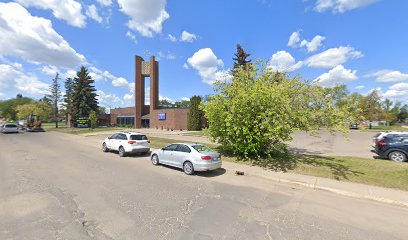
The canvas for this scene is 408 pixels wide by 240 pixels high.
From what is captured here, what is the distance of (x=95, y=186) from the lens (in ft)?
22.3

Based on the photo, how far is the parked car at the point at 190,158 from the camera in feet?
28.4

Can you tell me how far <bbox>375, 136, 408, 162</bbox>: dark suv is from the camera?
10992 millimetres

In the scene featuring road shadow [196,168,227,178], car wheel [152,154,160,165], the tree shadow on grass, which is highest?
car wheel [152,154,160,165]

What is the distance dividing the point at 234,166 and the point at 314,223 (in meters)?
5.71

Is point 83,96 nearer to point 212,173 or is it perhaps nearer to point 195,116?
point 195,116

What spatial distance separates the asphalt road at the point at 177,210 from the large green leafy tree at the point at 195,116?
88.6ft

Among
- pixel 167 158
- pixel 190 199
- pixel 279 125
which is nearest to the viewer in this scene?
Result: pixel 190 199

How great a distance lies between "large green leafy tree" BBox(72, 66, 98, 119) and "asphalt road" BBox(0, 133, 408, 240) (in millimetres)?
41298

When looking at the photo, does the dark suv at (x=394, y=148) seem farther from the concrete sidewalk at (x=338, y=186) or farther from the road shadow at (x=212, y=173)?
the road shadow at (x=212, y=173)

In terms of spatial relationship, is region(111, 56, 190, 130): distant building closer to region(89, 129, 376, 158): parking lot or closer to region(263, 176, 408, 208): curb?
region(89, 129, 376, 158): parking lot

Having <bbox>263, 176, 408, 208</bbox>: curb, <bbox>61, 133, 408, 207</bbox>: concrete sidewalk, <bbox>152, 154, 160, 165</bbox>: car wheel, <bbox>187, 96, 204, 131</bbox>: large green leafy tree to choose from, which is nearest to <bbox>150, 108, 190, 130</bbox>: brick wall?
<bbox>187, 96, 204, 131</bbox>: large green leafy tree

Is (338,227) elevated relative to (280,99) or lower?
lower

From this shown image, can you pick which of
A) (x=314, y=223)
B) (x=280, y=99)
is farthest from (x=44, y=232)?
(x=280, y=99)

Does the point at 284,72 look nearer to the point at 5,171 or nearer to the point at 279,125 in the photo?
the point at 279,125
